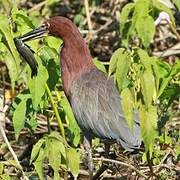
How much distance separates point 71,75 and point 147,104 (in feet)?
5.66

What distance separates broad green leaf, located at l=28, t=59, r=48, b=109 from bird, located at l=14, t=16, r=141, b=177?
0.35 metres

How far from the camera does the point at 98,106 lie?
470 cm

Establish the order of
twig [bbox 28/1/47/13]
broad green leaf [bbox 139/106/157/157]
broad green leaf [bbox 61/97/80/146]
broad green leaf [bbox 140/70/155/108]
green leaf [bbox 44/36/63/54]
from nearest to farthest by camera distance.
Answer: broad green leaf [bbox 140/70/155/108], broad green leaf [bbox 139/106/157/157], green leaf [bbox 44/36/63/54], broad green leaf [bbox 61/97/80/146], twig [bbox 28/1/47/13]

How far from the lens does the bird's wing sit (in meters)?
4.59

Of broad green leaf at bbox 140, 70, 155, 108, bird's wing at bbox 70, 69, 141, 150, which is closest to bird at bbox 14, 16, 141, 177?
bird's wing at bbox 70, 69, 141, 150

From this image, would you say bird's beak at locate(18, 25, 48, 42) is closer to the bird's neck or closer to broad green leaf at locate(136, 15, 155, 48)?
the bird's neck

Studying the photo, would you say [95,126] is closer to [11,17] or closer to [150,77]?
[11,17]

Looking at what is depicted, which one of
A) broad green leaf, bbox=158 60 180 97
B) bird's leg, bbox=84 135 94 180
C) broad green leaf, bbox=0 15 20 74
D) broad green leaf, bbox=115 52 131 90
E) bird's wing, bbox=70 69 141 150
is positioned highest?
broad green leaf, bbox=0 15 20 74

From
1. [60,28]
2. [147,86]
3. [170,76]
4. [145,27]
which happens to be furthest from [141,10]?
[60,28]

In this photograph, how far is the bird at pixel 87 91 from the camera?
4.58m

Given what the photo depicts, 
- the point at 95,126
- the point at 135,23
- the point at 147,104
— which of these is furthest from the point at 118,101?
the point at 147,104

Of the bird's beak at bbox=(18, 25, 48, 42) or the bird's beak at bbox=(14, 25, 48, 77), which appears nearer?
the bird's beak at bbox=(14, 25, 48, 77)

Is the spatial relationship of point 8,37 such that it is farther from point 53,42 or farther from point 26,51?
point 53,42

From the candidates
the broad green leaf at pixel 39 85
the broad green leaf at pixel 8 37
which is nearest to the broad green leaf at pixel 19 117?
the broad green leaf at pixel 39 85
